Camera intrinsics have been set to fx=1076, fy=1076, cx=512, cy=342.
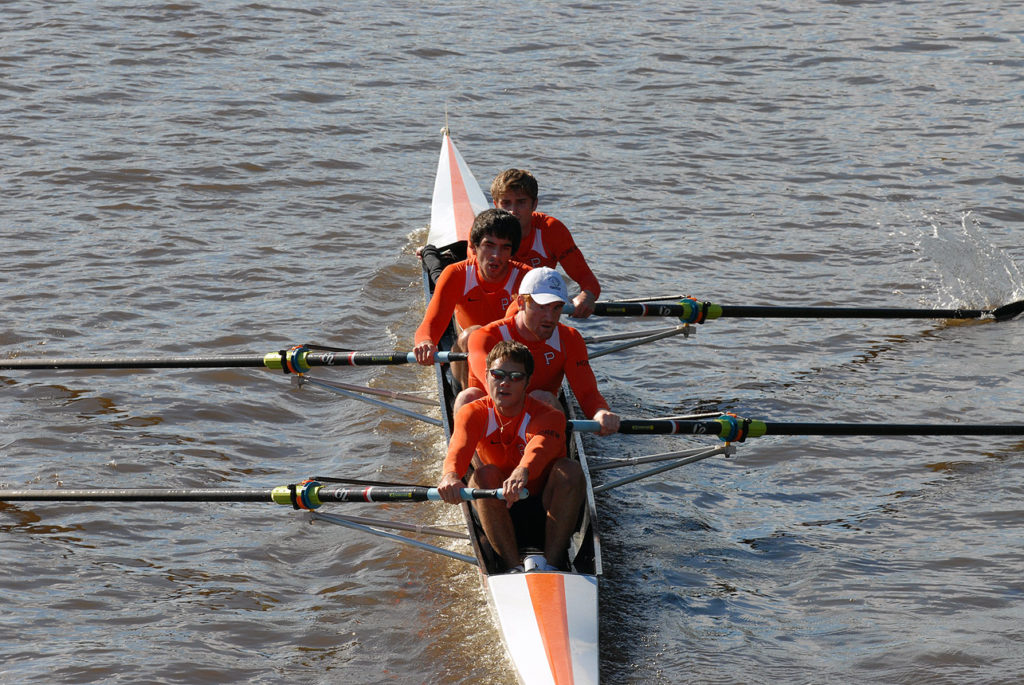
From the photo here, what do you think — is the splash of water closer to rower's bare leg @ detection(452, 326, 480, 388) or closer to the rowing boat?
rower's bare leg @ detection(452, 326, 480, 388)

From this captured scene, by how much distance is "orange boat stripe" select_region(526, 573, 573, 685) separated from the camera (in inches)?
188

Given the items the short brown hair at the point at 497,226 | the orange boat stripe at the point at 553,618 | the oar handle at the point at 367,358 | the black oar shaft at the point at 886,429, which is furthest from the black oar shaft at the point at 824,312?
the orange boat stripe at the point at 553,618

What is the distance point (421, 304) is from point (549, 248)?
6.72ft

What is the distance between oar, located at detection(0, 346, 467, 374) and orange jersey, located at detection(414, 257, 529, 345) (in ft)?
1.03

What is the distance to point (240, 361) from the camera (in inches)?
281

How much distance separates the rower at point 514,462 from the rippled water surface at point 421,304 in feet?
1.89

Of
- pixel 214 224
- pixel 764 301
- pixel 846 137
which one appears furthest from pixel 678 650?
pixel 846 137

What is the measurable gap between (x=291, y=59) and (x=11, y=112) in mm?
3996

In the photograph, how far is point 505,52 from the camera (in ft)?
54.5

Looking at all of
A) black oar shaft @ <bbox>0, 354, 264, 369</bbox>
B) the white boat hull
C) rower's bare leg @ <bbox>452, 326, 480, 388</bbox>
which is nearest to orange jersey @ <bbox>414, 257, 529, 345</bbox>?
rower's bare leg @ <bbox>452, 326, 480, 388</bbox>

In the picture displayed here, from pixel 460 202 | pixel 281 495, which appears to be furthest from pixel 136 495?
pixel 460 202

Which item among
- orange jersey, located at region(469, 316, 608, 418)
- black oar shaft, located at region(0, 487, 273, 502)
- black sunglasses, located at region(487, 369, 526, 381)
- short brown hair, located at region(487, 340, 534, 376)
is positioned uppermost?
short brown hair, located at region(487, 340, 534, 376)

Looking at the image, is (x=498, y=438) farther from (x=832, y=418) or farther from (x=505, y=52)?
(x=505, y=52)

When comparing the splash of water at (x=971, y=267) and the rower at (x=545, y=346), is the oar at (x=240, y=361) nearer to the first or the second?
the rower at (x=545, y=346)
